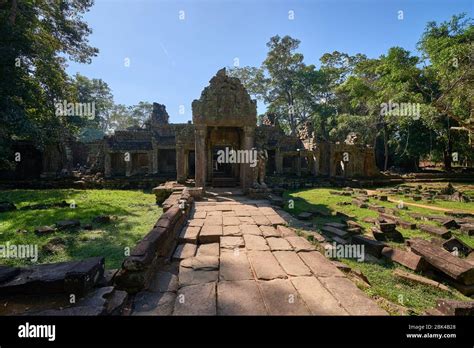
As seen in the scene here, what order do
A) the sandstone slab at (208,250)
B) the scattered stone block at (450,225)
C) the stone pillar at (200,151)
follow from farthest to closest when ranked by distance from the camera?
the stone pillar at (200,151) < the scattered stone block at (450,225) < the sandstone slab at (208,250)

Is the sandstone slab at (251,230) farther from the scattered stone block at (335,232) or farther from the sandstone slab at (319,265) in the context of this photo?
the scattered stone block at (335,232)

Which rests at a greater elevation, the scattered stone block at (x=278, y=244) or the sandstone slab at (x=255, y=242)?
the sandstone slab at (x=255, y=242)

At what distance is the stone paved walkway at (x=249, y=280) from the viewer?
255 cm

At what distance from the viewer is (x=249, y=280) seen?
315 cm

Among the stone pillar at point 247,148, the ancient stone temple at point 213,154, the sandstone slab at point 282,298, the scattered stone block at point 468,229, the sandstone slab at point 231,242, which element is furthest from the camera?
the ancient stone temple at point 213,154

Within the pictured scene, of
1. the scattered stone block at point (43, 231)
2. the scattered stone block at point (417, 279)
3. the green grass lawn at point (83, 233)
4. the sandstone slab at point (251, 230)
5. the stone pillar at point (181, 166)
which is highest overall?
the stone pillar at point (181, 166)

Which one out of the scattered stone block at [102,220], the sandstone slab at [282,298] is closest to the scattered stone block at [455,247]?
the sandstone slab at [282,298]

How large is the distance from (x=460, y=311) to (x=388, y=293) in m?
0.84

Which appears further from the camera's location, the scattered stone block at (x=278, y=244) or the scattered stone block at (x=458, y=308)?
the scattered stone block at (x=278, y=244)

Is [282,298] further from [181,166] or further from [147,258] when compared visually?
[181,166]

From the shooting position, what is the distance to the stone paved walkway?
8.37ft

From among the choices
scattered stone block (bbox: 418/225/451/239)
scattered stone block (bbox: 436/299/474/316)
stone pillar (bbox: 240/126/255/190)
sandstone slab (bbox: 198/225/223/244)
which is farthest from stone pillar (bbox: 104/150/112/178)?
scattered stone block (bbox: 436/299/474/316)

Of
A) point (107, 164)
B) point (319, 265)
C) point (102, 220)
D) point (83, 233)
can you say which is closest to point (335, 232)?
point (319, 265)
